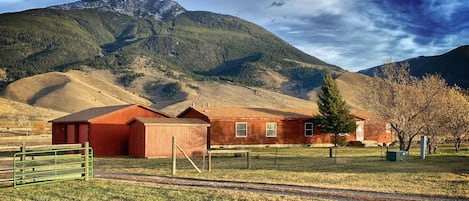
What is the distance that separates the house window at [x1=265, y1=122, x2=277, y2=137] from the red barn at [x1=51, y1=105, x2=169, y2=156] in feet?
31.1

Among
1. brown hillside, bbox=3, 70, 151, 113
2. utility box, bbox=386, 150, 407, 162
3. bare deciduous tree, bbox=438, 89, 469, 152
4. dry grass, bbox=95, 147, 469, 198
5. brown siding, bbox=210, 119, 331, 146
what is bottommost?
dry grass, bbox=95, 147, 469, 198

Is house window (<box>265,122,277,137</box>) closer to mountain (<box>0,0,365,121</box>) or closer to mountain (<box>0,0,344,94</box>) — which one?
mountain (<box>0,0,365,121</box>)

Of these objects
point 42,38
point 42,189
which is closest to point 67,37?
point 42,38

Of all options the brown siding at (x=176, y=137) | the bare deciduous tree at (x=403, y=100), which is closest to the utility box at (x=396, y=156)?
the bare deciduous tree at (x=403, y=100)

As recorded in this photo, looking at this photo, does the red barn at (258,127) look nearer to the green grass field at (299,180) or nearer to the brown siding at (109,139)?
the brown siding at (109,139)

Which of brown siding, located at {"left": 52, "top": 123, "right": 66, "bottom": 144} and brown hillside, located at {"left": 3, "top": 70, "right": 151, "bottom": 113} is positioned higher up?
brown hillside, located at {"left": 3, "top": 70, "right": 151, "bottom": 113}

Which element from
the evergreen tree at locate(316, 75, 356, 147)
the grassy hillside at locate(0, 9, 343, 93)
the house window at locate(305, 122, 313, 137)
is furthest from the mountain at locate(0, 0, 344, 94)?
the evergreen tree at locate(316, 75, 356, 147)

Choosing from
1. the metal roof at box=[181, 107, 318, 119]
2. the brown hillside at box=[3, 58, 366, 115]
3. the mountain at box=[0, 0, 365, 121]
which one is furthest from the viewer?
the mountain at box=[0, 0, 365, 121]

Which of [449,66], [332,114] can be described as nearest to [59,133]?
[332,114]

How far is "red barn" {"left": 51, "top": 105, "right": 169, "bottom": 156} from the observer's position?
3344 cm

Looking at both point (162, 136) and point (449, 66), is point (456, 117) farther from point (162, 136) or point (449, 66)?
point (449, 66)

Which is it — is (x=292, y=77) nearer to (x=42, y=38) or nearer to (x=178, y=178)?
(x=42, y=38)

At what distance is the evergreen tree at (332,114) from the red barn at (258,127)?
1.28 m

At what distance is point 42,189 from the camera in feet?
51.1
